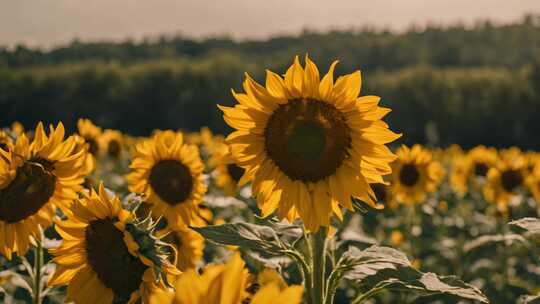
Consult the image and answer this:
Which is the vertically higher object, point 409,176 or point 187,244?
point 187,244

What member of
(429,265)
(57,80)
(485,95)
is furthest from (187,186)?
(57,80)

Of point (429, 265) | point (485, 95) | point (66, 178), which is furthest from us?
point (485, 95)

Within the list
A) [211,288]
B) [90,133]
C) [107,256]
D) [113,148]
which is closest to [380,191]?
[90,133]

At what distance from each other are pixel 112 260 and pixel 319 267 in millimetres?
794

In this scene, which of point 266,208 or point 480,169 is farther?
point 480,169

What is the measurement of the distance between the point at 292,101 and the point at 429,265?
19.6 ft

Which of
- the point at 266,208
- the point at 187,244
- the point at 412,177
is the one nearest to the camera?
the point at 266,208

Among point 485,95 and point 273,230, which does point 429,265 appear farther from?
point 485,95

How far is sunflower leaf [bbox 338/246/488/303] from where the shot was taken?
91.7 inches

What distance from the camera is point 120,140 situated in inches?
403

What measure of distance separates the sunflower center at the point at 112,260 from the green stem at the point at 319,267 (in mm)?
692

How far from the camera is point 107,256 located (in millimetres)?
2467

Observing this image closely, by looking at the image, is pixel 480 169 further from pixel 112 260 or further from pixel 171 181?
pixel 112 260

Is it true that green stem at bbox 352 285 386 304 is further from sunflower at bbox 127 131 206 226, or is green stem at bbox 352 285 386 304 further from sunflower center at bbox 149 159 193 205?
sunflower center at bbox 149 159 193 205
